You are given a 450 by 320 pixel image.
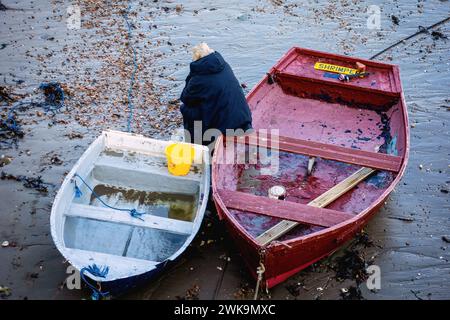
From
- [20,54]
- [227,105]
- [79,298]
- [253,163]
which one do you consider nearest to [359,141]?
[253,163]

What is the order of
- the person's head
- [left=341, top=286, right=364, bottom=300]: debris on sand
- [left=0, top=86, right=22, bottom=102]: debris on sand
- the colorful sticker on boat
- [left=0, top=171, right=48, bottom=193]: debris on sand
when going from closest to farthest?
1. [left=341, top=286, right=364, bottom=300]: debris on sand
2. the person's head
3. [left=0, top=171, right=48, bottom=193]: debris on sand
4. the colorful sticker on boat
5. [left=0, top=86, right=22, bottom=102]: debris on sand

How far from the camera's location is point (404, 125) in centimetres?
642

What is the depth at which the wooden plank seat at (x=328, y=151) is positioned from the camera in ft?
19.2

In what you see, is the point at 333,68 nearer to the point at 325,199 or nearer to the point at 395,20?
the point at 325,199

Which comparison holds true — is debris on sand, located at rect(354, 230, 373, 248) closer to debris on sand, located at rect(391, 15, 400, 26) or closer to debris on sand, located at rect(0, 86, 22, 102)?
debris on sand, located at rect(0, 86, 22, 102)

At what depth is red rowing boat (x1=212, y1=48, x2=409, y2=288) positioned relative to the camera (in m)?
5.10

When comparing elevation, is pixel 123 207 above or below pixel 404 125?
below

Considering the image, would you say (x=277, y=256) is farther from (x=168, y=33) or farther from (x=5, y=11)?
(x=5, y=11)

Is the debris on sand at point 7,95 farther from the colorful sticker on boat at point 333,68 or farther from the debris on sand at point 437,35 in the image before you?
the debris on sand at point 437,35

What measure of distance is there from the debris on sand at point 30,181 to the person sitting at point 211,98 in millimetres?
2156

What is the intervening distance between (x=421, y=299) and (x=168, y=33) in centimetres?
736

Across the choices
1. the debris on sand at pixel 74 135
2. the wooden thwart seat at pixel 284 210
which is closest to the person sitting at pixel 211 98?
the wooden thwart seat at pixel 284 210

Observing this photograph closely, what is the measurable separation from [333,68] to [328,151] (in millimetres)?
2371

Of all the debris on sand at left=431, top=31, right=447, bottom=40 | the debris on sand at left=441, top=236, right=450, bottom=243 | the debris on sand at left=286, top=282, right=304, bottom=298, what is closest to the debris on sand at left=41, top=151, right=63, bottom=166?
the debris on sand at left=286, top=282, right=304, bottom=298
